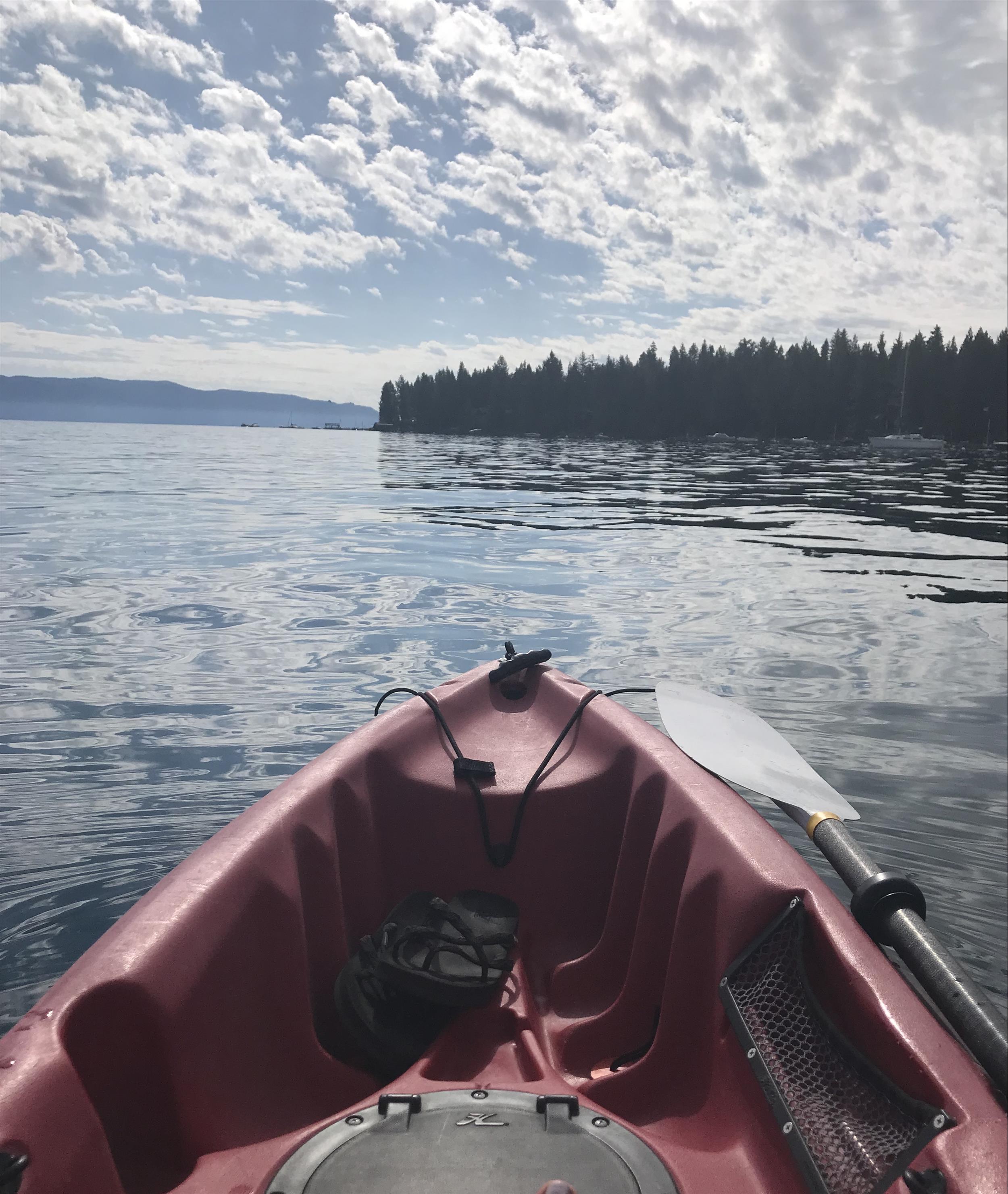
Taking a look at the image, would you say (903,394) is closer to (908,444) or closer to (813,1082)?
(908,444)

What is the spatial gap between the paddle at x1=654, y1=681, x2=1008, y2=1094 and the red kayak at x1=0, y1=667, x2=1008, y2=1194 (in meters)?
0.07

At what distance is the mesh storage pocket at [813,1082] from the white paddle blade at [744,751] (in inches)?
30.7

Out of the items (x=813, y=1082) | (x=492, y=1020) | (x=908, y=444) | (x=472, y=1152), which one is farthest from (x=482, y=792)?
(x=908, y=444)

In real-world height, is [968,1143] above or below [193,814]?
above

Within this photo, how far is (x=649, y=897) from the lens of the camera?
2703 millimetres

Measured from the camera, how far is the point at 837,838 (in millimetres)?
2492

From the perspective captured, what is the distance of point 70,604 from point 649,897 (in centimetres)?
838

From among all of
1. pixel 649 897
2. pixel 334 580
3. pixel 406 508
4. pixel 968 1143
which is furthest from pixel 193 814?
pixel 406 508

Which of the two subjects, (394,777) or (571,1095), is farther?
(394,777)

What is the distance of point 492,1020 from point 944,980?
4.70 feet

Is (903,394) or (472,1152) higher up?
(903,394)

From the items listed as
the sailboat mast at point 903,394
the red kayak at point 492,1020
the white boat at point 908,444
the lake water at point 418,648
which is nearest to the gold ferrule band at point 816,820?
the red kayak at point 492,1020

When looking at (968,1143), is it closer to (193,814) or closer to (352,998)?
(352,998)

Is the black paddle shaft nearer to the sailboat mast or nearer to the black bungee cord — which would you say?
the black bungee cord
